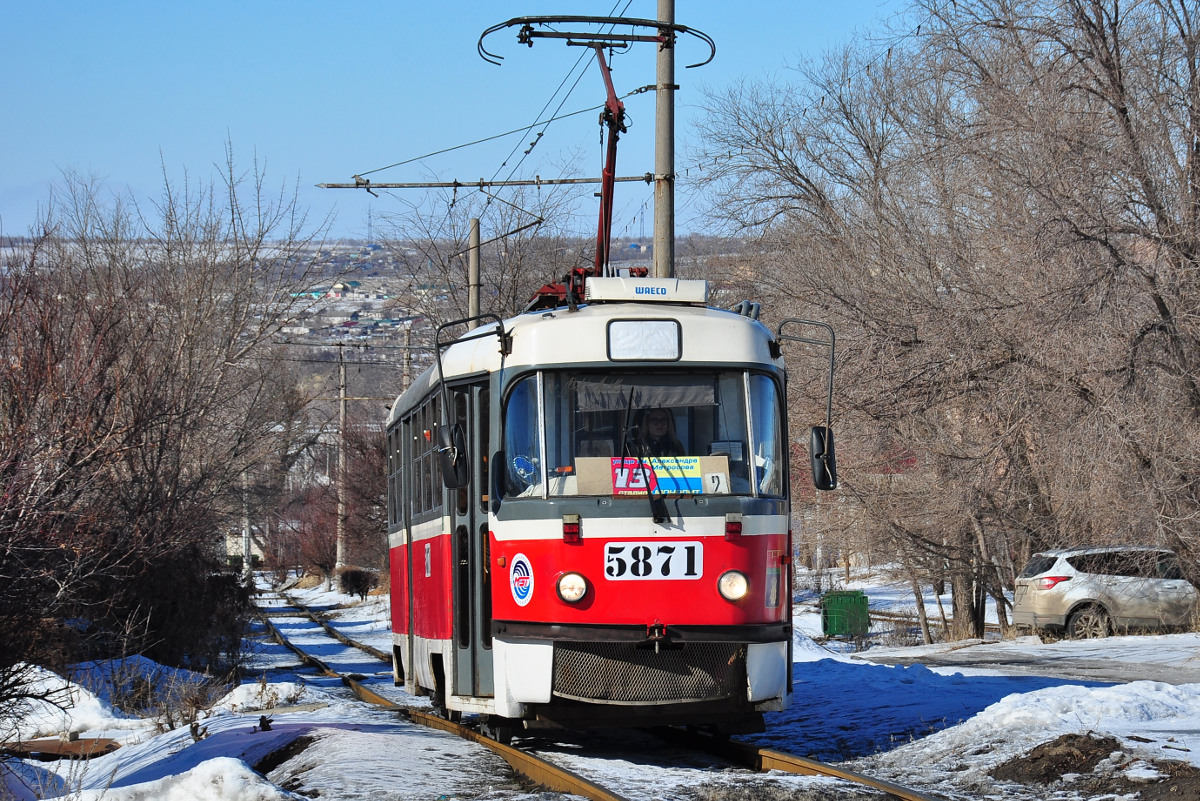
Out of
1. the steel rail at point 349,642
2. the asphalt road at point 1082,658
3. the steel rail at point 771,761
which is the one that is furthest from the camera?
the steel rail at point 349,642

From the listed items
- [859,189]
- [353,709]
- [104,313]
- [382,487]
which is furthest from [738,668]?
[382,487]

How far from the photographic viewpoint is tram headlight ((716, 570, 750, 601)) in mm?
8523

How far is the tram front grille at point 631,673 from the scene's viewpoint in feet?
27.8

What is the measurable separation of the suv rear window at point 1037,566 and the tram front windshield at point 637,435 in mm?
12384

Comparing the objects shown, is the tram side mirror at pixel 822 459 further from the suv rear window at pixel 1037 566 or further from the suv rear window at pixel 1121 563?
the suv rear window at pixel 1037 566

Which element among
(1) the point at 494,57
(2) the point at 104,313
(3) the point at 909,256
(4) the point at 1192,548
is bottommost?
(4) the point at 1192,548

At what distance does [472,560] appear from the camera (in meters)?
9.51

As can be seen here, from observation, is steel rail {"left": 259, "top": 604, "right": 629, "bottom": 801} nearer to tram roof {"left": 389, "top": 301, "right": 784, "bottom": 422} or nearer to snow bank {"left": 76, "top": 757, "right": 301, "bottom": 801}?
snow bank {"left": 76, "top": 757, "right": 301, "bottom": 801}

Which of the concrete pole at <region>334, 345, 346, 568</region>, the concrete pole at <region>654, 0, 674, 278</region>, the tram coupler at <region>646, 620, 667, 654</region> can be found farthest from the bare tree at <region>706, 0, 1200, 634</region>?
the concrete pole at <region>334, 345, 346, 568</region>

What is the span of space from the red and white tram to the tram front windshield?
0.01 metres

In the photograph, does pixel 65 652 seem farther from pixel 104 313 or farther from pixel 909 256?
pixel 909 256

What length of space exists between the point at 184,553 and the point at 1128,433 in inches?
545

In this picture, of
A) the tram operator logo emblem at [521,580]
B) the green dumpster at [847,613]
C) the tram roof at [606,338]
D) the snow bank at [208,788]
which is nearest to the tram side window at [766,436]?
the tram roof at [606,338]

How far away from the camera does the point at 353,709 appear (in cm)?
1343
